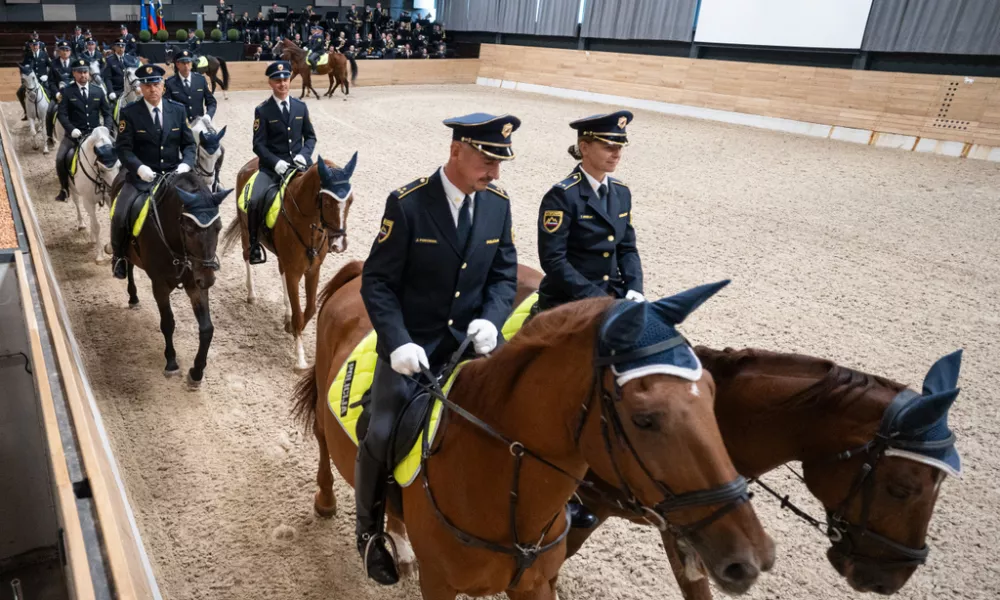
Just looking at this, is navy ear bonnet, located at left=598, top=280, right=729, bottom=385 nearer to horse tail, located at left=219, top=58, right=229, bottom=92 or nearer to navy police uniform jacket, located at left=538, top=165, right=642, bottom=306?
navy police uniform jacket, located at left=538, top=165, right=642, bottom=306

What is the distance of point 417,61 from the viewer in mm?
23609

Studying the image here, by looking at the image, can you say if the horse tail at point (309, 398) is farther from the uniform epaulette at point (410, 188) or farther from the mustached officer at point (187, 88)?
the mustached officer at point (187, 88)

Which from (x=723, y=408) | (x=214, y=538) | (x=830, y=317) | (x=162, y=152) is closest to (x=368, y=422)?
(x=723, y=408)

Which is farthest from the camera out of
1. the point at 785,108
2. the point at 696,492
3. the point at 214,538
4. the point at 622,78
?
the point at 622,78

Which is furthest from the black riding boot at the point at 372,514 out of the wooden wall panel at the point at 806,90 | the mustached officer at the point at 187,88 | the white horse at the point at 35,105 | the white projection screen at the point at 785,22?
the white projection screen at the point at 785,22

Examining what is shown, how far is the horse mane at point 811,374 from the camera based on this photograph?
2.21 meters

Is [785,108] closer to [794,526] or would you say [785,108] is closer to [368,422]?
[794,526]

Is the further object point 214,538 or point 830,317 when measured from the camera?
point 830,317

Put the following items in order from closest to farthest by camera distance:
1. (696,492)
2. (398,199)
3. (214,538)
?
(696,492)
(398,199)
(214,538)

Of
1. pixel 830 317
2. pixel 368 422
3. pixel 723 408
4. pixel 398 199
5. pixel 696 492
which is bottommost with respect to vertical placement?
pixel 830 317

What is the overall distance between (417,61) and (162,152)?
64.6ft

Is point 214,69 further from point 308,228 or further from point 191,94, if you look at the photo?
point 308,228

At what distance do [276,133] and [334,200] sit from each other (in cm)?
156

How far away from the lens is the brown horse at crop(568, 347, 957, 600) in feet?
6.83
